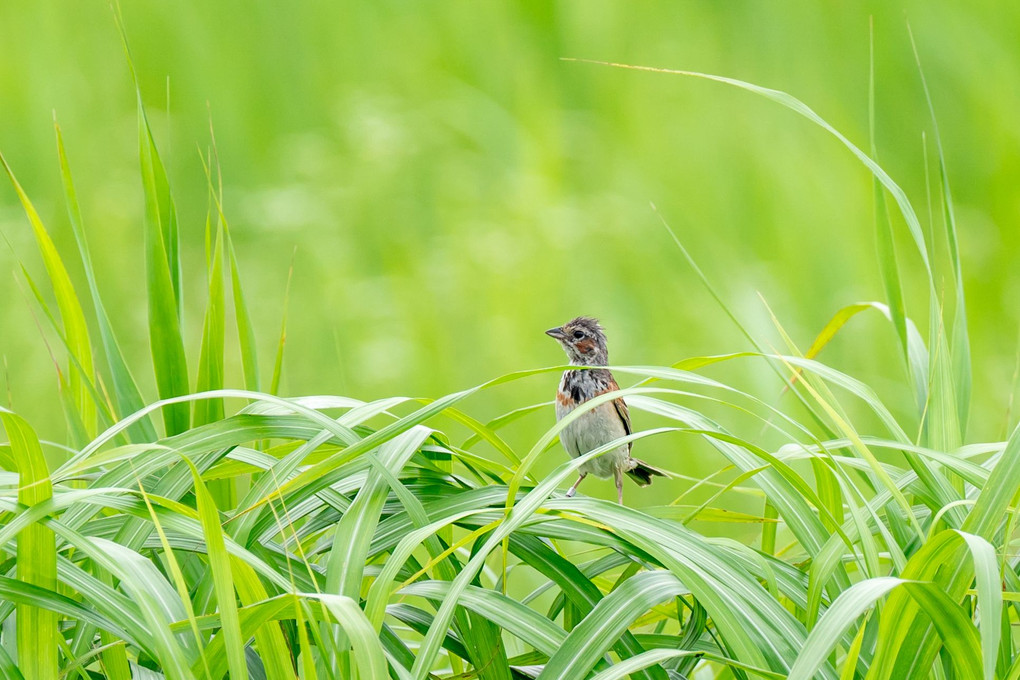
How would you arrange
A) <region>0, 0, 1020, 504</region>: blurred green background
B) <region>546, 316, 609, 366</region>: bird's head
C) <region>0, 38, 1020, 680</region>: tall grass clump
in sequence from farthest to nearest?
<region>0, 0, 1020, 504</region>: blurred green background
<region>546, 316, 609, 366</region>: bird's head
<region>0, 38, 1020, 680</region>: tall grass clump

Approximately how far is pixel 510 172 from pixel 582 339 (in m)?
3.78

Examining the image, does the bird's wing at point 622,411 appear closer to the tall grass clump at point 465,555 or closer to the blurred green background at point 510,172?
the tall grass clump at point 465,555

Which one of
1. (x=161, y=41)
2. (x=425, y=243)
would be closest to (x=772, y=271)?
(x=425, y=243)

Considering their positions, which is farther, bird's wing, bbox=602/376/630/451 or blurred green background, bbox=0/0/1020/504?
blurred green background, bbox=0/0/1020/504

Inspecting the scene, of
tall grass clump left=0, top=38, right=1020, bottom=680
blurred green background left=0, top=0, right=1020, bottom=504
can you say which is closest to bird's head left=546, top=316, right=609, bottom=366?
tall grass clump left=0, top=38, right=1020, bottom=680

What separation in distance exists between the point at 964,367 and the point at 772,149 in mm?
4647

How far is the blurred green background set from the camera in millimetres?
5797

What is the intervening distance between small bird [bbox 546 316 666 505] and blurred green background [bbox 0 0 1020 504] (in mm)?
2384

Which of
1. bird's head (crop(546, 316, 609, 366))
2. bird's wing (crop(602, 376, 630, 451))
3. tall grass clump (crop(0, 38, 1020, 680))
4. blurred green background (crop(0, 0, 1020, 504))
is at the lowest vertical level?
tall grass clump (crop(0, 38, 1020, 680))

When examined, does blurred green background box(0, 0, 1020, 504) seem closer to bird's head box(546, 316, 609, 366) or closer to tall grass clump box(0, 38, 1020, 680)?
bird's head box(546, 316, 609, 366)

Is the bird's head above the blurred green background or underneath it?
underneath

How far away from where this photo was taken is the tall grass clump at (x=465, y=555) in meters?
1.39

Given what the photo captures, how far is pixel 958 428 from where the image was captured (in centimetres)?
191

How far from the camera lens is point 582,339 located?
2.93m
